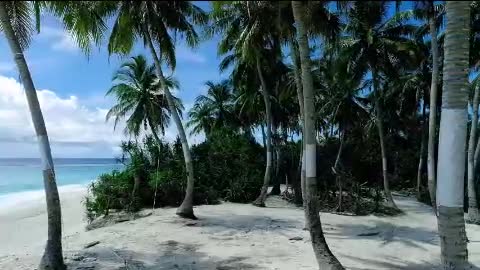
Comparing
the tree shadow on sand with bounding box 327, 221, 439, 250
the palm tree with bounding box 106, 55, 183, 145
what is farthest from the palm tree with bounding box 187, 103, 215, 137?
the tree shadow on sand with bounding box 327, 221, 439, 250

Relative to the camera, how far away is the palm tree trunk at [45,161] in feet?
36.2

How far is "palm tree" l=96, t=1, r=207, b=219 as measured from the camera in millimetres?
17688

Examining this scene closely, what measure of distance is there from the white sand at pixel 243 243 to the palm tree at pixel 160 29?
230 centimetres

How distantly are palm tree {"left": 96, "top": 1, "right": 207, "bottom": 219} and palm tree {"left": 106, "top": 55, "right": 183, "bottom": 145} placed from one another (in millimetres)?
14884

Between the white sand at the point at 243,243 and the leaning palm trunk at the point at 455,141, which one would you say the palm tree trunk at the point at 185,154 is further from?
the leaning palm trunk at the point at 455,141

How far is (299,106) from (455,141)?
62.3 ft

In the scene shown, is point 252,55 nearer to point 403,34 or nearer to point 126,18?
point 126,18

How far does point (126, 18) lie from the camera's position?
17.9m

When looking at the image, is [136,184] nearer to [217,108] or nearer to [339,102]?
[339,102]

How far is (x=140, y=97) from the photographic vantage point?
3453cm

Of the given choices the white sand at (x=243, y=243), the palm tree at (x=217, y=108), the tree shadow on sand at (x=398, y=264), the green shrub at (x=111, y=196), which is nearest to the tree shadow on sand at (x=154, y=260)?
the white sand at (x=243, y=243)

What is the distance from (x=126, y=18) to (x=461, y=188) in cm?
1380

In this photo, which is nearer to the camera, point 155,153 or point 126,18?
point 126,18

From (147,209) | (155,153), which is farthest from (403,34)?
(147,209)
